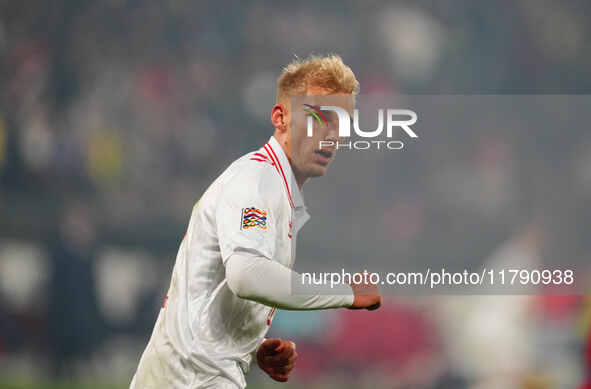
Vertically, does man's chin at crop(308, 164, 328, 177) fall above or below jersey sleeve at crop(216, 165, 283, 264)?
above

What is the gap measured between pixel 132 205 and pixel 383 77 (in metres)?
2.95

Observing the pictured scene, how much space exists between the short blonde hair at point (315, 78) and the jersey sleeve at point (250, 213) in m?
0.36

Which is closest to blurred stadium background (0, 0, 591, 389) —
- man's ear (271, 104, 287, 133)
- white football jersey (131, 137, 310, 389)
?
man's ear (271, 104, 287, 133)

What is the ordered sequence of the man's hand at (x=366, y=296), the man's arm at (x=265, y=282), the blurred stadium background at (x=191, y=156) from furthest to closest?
the blurred stadium background at (x=191, y=156)
the man's hand at (x=366, y=296)
the man's arm at (x=265, y=282)

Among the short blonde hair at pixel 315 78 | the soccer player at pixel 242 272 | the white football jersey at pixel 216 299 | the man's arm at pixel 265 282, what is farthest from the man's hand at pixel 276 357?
the short blonde hair at pixel 315 78

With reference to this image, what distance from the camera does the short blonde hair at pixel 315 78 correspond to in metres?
2.20

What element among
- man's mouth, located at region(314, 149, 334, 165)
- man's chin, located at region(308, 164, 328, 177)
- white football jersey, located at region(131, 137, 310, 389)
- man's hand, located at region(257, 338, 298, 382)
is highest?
man's mouth, located at region(314, 149, 334, 165)

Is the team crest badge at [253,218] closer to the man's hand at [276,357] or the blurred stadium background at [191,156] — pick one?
the man's hand at [276,357]

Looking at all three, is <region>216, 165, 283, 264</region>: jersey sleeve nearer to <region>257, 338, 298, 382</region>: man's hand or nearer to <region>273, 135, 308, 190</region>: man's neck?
<region>273, 135, 308, 190</region>: man's neck

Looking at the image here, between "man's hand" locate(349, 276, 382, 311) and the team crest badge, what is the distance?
1.06 ft

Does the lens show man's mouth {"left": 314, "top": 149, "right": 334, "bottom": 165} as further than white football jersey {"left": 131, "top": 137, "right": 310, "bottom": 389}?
Yes

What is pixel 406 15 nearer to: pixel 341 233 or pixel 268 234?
pixel 341 233

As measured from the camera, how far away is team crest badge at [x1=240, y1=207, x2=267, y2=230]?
1.82 meters

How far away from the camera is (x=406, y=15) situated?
7723mm
